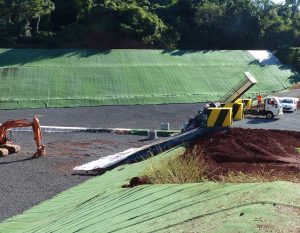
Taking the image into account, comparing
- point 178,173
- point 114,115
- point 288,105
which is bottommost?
point 114,115

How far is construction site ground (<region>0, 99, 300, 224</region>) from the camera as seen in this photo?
21.5m

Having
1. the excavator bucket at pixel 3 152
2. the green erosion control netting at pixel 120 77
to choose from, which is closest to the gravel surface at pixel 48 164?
the excavator bucket at pixel 3 152

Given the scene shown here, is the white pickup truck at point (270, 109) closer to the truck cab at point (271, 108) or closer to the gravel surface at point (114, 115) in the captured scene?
the truck cab at point (271, 108)

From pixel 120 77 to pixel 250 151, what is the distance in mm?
34801

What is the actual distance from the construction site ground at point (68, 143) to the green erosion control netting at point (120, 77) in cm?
253

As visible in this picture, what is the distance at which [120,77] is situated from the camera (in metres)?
52.2

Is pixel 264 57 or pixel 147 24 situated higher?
pixel 147 24

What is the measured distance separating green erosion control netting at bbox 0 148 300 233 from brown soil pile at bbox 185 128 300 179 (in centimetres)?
254

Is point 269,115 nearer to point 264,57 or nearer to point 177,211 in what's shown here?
point 177,211

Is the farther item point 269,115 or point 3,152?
point 269,115

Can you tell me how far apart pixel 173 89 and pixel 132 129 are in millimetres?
16936

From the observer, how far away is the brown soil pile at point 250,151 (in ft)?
50.7

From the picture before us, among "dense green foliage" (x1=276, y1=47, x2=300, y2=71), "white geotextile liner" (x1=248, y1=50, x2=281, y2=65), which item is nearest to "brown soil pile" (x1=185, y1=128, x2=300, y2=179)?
"white geotextile liner" (x1=248, y1=50, x2=281, y2=65)

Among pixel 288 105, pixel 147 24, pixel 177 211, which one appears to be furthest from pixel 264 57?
pixel 177 211
